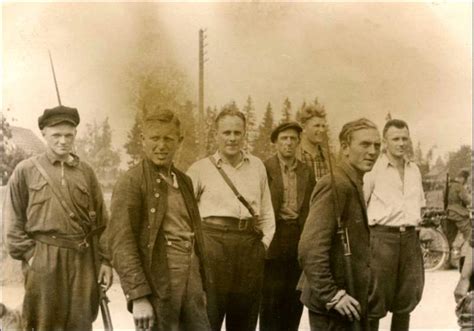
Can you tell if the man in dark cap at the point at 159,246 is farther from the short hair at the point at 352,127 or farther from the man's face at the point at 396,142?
the man's face at the point at 396,142

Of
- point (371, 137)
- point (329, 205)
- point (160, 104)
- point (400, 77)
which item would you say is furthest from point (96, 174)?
point (400, 77)

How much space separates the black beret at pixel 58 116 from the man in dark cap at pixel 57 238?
0.12 metres

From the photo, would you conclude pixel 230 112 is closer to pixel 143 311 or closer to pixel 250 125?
pixel 250 125

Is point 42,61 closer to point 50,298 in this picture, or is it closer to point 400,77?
point 50,298

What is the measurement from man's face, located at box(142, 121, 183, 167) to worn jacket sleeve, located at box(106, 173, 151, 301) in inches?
9.3

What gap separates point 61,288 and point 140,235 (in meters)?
0.69

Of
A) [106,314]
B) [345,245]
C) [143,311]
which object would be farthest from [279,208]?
[106,314]

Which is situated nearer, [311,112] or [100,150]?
[100,150]

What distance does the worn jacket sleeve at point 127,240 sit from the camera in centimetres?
464

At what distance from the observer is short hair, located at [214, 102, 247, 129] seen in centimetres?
506

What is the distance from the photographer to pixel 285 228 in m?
5.00

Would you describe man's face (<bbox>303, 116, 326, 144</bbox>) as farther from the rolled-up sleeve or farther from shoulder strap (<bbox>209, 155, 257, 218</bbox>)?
shoulder strap (<bbox>209, 155, 257, 218</bbox>)

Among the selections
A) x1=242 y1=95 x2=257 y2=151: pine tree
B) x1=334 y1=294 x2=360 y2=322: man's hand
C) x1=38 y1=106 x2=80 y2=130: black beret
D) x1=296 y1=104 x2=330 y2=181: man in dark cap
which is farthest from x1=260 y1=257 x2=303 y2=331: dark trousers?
x1=38 y1=106 x2=80 y2=130: black beret

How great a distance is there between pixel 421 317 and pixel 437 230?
2.16ft
